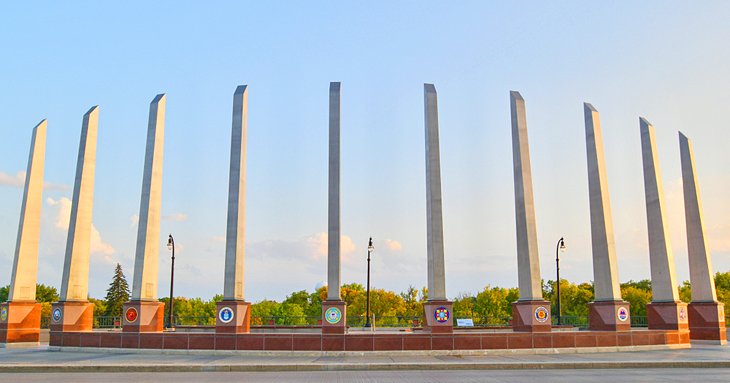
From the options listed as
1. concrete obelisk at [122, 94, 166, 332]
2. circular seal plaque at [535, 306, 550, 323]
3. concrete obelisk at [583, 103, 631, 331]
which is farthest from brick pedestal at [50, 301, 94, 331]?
concrete obelisk at [583, 103, 631, 331]

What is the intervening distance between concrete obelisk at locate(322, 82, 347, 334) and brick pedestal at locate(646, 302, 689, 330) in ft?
47.7

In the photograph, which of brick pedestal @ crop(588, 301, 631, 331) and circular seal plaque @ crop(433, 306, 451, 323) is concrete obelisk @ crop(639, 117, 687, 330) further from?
circular seal plaque @ crop(433, 306, 451, 323)

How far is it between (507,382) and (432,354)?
8424mm

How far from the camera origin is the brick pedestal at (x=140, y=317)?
25859mm

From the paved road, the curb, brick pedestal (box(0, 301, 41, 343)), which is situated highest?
brick pedestal (box(0, 301, 41, 343))

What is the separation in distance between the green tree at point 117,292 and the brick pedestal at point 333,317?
66.5m

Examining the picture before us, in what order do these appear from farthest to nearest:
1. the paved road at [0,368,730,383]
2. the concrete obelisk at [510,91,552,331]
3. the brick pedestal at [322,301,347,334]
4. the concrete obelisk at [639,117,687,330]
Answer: the concrete obelisk at [639,117,687,330] → the concrete obelisk at [510,91,552,331] → the brick pedestal at [322,301,347,334] → the paved road at [0,368,730,383]

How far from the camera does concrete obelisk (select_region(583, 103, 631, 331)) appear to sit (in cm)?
2717

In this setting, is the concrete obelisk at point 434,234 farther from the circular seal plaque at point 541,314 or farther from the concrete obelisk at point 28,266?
the concrete obelisk at point 28,266

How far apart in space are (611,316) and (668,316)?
400cm

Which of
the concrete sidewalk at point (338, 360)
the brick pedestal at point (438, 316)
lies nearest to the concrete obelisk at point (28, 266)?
the concrete sidewalk at point (338, 360)

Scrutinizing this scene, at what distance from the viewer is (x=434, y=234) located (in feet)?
86.8

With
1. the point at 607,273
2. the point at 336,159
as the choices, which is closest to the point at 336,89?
the point at 336,159

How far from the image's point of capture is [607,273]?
27812mm
